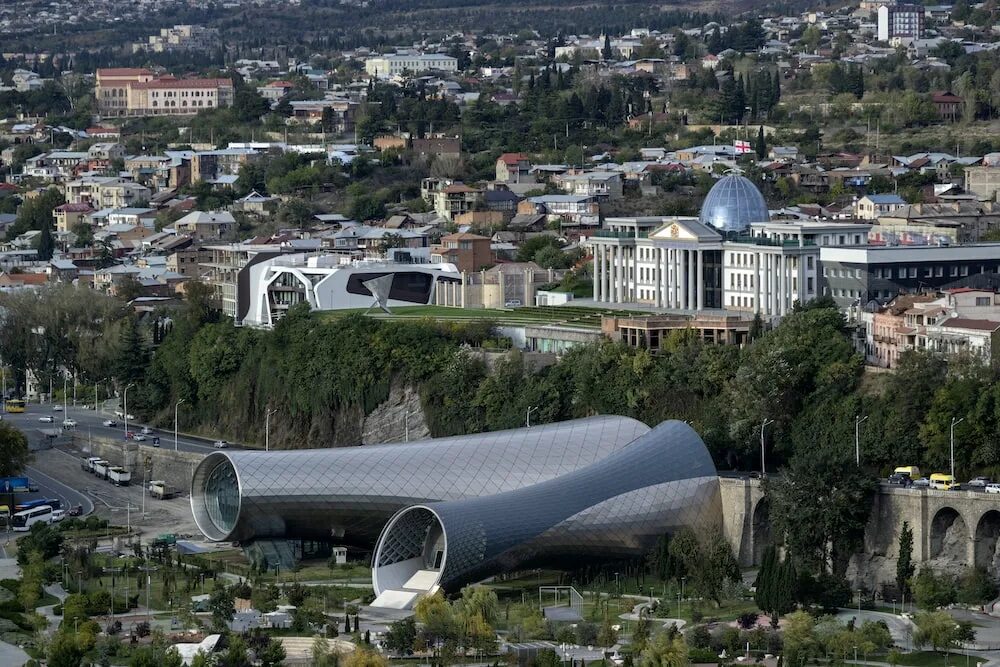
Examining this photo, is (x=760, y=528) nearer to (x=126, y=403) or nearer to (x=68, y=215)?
(x=126, y=403)

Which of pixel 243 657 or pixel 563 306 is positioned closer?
pixel 243 657

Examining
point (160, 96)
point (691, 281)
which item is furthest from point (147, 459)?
point (160, 96)

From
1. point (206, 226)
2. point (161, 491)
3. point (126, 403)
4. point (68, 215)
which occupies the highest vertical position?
point (206, 226)

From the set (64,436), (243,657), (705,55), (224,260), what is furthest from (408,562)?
(705,55)

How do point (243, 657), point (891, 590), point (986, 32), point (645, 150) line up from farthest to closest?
point (986, 32) < point (645, 150) < point (891, 590) < point (243, 657)

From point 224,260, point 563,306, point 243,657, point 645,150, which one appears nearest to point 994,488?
point 243,657

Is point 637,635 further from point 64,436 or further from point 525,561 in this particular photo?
point 64,436

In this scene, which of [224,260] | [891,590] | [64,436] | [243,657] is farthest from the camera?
[224,260]
